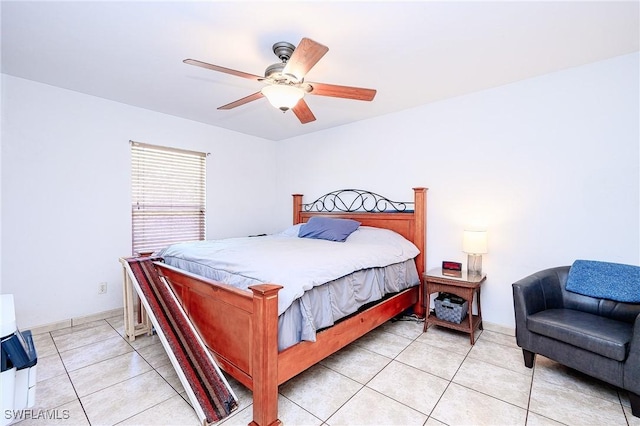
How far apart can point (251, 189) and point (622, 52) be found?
450 centimetres

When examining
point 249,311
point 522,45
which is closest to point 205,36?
point 249,311

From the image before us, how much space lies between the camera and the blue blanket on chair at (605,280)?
210 cm

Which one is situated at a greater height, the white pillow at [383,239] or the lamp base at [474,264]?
the white pillow at [383,239]

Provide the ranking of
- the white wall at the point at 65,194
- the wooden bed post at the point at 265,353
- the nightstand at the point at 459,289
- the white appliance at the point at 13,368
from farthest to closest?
the white wall at the point at 65,194, the nightstand at the point at 459,289, the wooden bed post at the point at 265,353, the white appliance at the point at 13,368

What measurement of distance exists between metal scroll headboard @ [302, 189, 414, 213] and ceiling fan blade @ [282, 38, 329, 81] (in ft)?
7.33

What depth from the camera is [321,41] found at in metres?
2.14

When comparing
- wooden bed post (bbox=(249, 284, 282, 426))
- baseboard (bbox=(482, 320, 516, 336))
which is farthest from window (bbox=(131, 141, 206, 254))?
baseboard (bbox=(482, 320, 516, 336))

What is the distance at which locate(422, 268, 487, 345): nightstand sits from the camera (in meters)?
2.67

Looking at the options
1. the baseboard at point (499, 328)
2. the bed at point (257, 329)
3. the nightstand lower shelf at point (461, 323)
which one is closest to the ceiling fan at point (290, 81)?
the bed at point (257, 329)

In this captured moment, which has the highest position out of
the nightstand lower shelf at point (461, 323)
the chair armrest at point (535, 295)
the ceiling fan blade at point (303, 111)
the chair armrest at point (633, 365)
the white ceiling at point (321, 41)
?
the white ceiling at point (321, 41)

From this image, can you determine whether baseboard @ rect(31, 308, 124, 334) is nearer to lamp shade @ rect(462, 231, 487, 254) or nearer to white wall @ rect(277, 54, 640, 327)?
white wall @ rect(277, 54, 640, 327)

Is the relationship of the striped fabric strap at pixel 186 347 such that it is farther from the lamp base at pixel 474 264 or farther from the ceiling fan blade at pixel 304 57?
the lamp base at pixel 474 264

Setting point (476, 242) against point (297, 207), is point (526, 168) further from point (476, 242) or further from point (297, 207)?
point (297, 207)

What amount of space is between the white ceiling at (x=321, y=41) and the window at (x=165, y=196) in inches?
35.2
